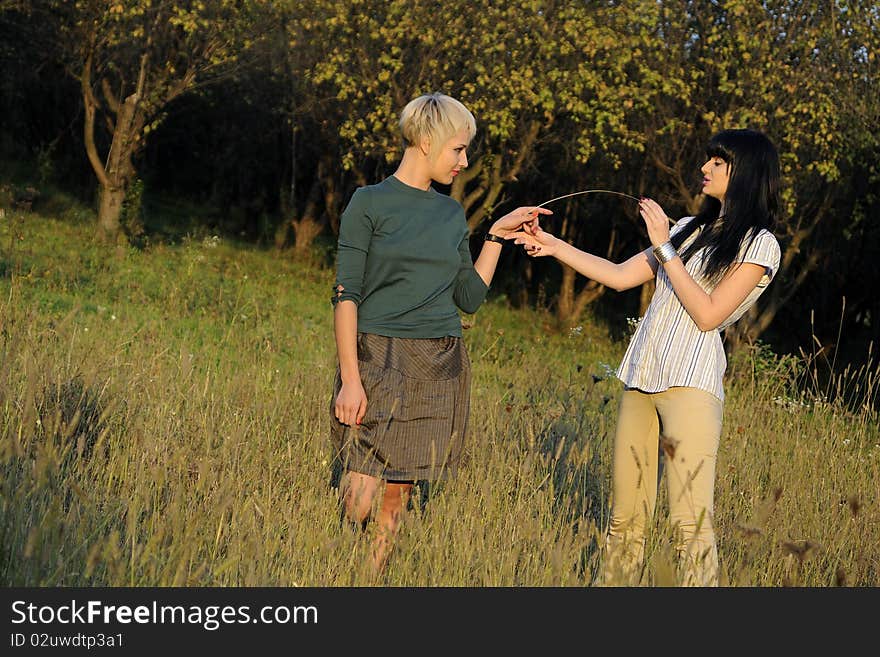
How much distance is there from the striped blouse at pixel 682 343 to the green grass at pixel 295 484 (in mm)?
520

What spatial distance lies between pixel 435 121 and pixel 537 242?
0.89m

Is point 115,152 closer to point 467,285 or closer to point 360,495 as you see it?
point 467,285

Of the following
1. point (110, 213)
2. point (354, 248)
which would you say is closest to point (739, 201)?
point (354, 248)

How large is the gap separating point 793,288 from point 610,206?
5.75 m

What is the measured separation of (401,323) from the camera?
4086mm

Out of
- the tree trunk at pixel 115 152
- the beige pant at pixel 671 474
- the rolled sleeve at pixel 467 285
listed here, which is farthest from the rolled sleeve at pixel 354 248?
the tree trunk at pixel 115 152

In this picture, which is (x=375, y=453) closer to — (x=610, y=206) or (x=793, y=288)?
(x=793, y=288)

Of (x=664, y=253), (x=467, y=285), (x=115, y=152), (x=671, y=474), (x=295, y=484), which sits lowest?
(x=295, y=484)

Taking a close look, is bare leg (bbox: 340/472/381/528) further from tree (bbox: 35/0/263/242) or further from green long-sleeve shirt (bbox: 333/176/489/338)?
tree (bbox: 35/0/263/242)

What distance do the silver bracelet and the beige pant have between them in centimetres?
51

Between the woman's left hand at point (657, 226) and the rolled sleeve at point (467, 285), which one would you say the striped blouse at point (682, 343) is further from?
the rolled sleeve at point (467, 285)

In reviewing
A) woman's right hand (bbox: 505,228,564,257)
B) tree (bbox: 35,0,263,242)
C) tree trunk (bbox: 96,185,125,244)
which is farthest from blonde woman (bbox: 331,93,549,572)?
tree trunk (bbox: 96,185,125,244)

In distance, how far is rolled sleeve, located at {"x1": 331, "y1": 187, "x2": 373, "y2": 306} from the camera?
13.0ft

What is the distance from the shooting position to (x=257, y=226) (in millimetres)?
30594
